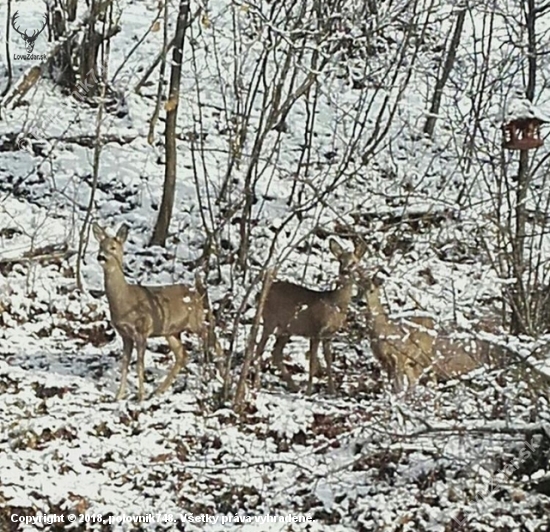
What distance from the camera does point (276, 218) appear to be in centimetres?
1438

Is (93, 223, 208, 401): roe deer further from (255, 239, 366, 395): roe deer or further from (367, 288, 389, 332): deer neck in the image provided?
(367, 288, 389, 332): deer neck

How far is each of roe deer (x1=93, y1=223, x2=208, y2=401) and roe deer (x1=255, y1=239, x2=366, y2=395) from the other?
648 mm

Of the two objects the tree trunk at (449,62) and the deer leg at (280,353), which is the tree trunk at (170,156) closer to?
the tree trunk at (449,62)

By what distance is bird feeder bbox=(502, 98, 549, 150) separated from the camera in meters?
6.98

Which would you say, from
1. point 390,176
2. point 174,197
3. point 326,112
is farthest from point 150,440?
point 326,112

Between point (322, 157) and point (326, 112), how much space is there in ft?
6.81

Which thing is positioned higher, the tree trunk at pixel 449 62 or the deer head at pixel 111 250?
the tree trunk at pixel 449 62

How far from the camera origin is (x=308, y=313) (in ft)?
31.7

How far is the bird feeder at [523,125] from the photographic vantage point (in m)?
6.98

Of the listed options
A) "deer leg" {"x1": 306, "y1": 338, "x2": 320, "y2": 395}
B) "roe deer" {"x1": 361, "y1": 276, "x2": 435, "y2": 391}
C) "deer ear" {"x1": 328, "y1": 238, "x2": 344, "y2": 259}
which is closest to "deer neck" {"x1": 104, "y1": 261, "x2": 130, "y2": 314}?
"deer leg" {"x1": 306, "y1": 338, "x2": 320, "y2": 395}

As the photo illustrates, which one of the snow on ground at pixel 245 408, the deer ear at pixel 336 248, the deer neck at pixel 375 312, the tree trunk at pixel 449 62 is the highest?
the tree trunk at pixel 449 62

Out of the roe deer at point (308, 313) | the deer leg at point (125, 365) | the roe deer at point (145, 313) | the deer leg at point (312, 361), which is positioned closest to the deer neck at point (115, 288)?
the roe deer at point (145, 313)

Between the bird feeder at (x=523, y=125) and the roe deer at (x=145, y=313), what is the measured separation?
11.0ft

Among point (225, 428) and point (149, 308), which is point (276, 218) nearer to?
point (149, 308)
